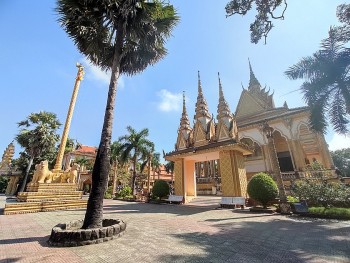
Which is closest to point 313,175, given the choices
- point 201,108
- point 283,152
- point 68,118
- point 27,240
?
point 201,108

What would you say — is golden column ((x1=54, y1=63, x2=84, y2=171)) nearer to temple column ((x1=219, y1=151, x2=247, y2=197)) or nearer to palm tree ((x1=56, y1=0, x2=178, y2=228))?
palm tree ((x1=56, y1=0, x2=178, y2=228))

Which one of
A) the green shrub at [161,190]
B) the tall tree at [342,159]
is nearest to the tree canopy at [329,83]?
the green shrub at [161,190]

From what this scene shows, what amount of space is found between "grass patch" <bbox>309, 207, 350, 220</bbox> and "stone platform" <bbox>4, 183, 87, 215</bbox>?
15897 millimetres

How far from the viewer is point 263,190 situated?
1263cm

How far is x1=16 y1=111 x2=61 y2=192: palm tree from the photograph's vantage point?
27.4 m

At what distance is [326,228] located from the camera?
7633 mm

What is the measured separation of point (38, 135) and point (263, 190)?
29.1 meters

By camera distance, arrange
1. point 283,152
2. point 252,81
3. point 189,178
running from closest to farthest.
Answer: point 189,178 → point 283,152 → point 252,81

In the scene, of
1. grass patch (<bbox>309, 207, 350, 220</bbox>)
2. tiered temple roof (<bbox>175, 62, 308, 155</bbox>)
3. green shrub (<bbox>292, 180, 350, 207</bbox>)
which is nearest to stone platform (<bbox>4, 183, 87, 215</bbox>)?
tiered temple roof (<bbox>175, 62, 308, 155</bbox>)

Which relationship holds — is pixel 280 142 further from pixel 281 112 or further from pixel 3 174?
pixel 3 174

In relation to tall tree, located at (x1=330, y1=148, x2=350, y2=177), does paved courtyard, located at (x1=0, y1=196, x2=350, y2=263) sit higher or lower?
lower

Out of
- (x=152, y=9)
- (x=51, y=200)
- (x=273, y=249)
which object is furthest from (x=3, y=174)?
(x=273, y=249)

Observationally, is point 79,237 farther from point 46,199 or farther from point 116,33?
point 46,199

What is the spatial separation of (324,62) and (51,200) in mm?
20302
